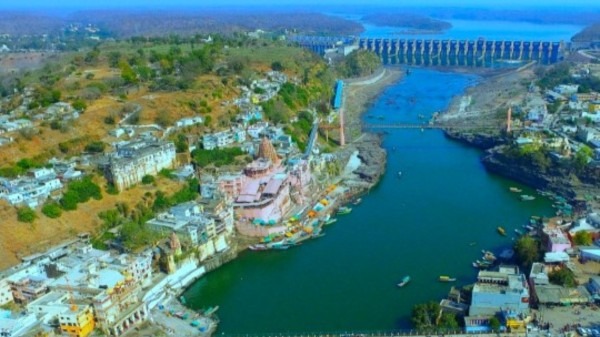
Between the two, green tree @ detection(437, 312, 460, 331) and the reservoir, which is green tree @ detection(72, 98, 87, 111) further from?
green tree @ detection(437, 312, 460, 331)

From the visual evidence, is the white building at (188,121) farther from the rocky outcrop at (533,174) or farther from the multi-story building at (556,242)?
the multi-story building at (556,242)

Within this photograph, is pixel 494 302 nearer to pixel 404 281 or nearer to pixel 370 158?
pixel 404 281

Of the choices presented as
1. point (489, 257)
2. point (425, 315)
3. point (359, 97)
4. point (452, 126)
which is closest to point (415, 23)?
point (359, 97)

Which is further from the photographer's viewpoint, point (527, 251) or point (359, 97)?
point (359, 97)

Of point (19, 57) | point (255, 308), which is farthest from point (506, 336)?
point (19, 57)

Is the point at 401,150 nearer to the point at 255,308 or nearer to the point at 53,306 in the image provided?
the point at 255,308

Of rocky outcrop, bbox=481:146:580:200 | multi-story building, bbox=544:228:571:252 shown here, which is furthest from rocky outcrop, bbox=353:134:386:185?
multi-story building, bbox=544:228:571:252

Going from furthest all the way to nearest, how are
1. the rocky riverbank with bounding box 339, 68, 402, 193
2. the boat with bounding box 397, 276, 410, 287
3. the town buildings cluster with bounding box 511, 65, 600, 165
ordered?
the rocky riverbank with bounding box 339, 68, 402, 193
the town buildings cluster with bounding box 511, 65, 600, 165
the boat with bounding box 397, 276, 410, 287
